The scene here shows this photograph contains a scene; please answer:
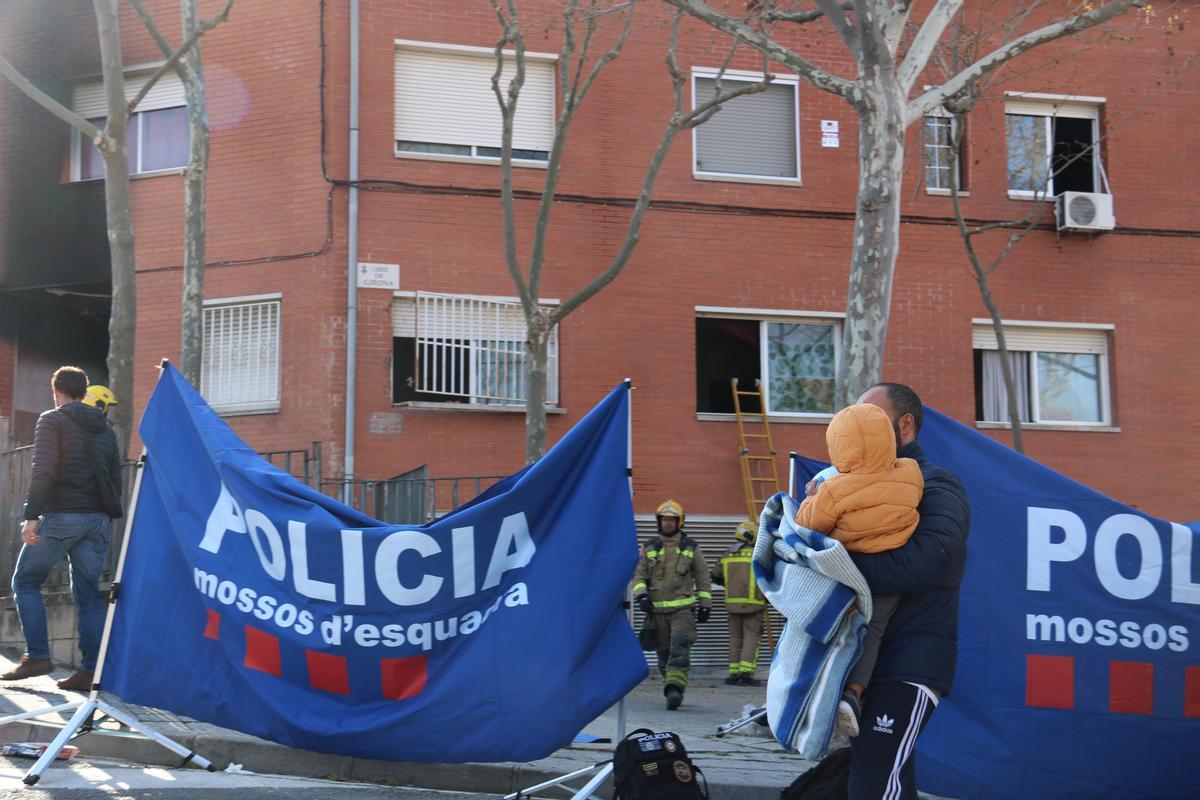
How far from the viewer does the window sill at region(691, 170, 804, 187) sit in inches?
671

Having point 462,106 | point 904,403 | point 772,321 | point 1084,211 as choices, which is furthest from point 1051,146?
point 904,403

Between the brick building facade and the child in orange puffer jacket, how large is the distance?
11.7 metres

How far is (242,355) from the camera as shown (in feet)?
53.0

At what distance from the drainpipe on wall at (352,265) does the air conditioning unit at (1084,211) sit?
892 centimetres

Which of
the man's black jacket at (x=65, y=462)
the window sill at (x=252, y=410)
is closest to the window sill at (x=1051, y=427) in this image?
the window sill at (x=252, y=410)

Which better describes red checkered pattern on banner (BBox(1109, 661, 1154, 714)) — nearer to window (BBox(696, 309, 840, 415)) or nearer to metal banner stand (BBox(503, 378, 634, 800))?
metal banner stand (BBox(503, 378, 634, 800))

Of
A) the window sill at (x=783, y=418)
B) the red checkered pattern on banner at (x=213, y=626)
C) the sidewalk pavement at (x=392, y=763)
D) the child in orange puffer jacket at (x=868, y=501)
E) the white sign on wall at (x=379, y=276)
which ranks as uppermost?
the white sign on wall at (x=379, y=276)

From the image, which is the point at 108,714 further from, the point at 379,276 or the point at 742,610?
the point at 379,276

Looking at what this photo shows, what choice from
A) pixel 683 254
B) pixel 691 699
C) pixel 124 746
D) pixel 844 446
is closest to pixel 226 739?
pixel 124 746

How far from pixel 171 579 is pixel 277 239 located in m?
9.59

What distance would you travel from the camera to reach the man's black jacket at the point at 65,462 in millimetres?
8641

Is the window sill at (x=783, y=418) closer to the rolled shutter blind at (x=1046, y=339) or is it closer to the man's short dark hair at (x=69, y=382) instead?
the rolled shutter blind at (x=1046, y=339)

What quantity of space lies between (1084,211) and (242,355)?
35.2 ft

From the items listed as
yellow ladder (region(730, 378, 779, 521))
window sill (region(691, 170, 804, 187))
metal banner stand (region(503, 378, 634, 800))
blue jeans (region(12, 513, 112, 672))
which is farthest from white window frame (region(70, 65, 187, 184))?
metal banner stand (region(503, 378, 634, 800))
